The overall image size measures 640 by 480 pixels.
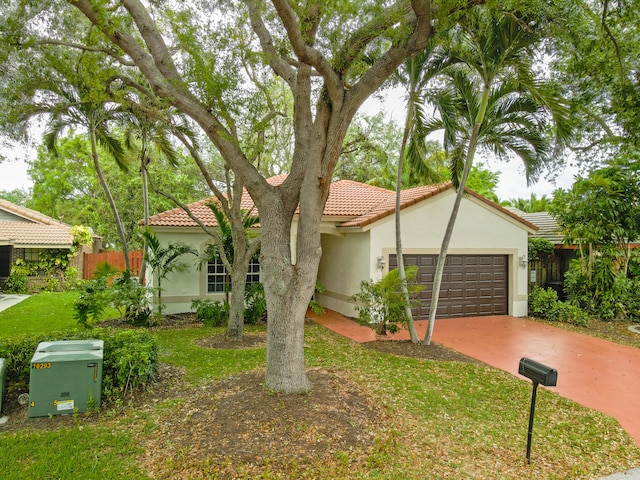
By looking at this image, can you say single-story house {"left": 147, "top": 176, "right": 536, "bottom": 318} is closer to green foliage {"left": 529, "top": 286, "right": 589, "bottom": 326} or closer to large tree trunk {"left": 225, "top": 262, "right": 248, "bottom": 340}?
green foliage {"left": 529, "top": 286, "right": 589, "bottom": 326}

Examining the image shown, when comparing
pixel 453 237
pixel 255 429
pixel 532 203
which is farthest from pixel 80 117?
pixel 532 203

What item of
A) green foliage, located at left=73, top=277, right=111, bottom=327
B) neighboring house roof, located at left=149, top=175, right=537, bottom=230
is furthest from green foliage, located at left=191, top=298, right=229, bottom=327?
neighboring house roof, located at left=149, top=175, right=537, bottom=230

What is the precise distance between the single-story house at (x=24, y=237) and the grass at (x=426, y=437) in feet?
51.0

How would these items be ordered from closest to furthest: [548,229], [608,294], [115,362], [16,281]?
[115,362], [608,294], [548,229], [16,281]

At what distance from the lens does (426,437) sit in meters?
4.73

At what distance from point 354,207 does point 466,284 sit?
4575 millimetres

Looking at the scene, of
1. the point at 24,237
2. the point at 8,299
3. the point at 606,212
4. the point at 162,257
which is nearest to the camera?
the point at 162,257

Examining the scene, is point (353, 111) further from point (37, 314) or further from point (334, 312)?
point (37, 314)

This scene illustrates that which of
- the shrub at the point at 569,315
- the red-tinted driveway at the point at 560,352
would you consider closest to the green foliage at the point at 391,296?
the red-tinted driveway at the point at 560,352

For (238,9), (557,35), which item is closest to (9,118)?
(238,9)

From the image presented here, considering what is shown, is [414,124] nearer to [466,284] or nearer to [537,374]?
[466,284]

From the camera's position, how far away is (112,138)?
12.9 m

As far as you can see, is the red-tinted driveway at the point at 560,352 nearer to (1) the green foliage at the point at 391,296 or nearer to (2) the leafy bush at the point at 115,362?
(1) the green foliage at the point at 391,296

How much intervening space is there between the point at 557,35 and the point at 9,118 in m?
11.4
